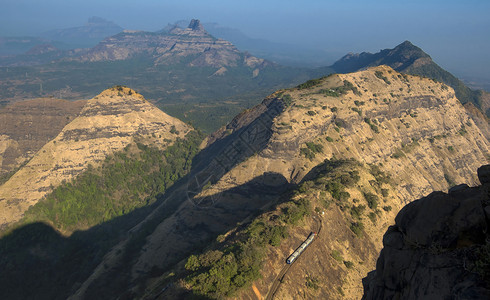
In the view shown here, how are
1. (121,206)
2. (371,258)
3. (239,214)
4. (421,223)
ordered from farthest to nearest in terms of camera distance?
1. (121,206)
2. (239,214)
3. (371,258)
4. (421,223)

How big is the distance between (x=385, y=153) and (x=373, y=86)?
27.4 metres

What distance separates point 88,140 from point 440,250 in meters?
114

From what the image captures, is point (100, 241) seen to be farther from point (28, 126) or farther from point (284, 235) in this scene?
point (28, 126)

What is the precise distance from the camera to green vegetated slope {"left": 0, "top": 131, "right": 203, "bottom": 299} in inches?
2854

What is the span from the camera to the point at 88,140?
10888cm

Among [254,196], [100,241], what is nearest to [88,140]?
[100,241]

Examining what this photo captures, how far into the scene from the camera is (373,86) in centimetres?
10725

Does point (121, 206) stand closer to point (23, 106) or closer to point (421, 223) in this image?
point (23, 106)

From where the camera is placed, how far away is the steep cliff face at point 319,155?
60.9m

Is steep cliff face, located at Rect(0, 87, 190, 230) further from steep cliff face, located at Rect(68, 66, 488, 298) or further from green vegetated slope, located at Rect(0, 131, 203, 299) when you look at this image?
steep cliff face, located at Rect(68, 66, 488, 298)

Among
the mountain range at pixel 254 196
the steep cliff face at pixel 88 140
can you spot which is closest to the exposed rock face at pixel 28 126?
the mountain range at pixel 254 196

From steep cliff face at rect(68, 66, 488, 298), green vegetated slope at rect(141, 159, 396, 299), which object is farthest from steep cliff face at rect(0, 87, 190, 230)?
green vegetated slope at rect(141, 159, 396, 299)

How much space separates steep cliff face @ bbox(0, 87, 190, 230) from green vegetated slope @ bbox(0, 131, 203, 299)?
135 inches

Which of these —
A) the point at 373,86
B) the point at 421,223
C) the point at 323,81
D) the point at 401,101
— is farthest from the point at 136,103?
the point at 421,223
